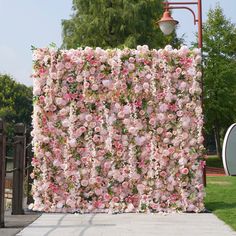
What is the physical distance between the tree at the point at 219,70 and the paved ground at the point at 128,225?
2666 centimetres

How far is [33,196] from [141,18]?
2585 centimetres

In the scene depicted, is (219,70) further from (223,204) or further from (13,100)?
(13,100)

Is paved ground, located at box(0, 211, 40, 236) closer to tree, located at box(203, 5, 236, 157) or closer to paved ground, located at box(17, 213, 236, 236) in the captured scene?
paved ground, located at box(17, 213, 236, 236)

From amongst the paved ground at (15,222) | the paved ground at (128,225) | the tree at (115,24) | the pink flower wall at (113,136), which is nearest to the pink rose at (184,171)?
the pink flower wall at (113,136)

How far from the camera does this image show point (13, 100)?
55406 millimetres

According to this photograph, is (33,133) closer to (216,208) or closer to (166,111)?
(166,111)

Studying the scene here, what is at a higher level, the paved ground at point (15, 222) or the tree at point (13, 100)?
the tree at point (13, 100)

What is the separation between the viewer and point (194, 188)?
9359 millimetres

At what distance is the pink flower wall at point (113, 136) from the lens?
9219 mm

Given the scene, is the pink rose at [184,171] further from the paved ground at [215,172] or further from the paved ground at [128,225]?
the paved ground at [215,172]

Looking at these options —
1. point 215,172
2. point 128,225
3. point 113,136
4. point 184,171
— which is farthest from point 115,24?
point 128,225

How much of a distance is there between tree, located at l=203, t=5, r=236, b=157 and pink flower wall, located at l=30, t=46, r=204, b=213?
25665 mm

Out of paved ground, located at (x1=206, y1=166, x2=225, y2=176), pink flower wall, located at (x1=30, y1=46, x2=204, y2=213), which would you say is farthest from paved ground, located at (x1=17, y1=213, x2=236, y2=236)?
paved ground, located at (x1=206, y1=166, x2=225, y2=176)

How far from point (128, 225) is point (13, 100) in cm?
4957
